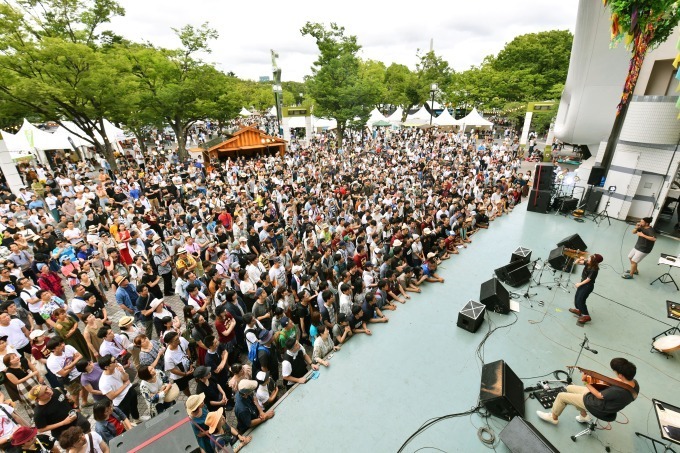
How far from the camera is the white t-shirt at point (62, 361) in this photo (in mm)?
4672

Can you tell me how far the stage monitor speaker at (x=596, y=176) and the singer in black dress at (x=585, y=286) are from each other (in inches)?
310

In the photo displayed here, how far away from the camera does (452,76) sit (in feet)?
150

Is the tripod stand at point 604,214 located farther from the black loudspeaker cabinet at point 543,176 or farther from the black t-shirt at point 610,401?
the black t-shirt at point 610,401

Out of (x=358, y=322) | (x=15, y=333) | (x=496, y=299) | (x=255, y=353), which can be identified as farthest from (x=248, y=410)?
(x=496, y=299)

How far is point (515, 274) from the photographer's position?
7.93m

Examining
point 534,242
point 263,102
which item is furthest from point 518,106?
point 263,102

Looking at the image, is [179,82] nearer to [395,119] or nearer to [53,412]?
[53,412]

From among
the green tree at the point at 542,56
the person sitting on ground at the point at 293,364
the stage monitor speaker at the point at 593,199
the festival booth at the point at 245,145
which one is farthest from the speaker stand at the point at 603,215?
the green tree at the point at 542,56

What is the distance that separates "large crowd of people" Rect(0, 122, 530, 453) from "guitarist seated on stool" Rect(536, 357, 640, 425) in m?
3.50

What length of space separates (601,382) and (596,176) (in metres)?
11.6

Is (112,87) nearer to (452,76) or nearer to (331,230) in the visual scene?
(331,230)

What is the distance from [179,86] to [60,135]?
7794 mm

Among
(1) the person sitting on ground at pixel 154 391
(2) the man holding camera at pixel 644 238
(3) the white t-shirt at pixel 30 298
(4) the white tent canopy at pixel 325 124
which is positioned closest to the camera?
(1) the person sitting on ground at pixel 154 391

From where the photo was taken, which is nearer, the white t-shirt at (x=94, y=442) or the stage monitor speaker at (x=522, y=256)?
the white t-shirt at (x=94, y=442)
